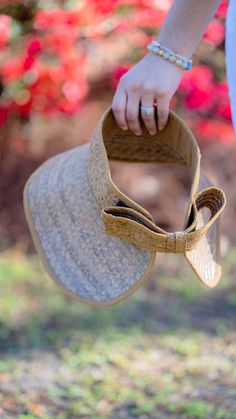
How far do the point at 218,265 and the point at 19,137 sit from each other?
288 cm

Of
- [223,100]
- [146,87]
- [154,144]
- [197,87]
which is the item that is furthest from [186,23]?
[223,100]

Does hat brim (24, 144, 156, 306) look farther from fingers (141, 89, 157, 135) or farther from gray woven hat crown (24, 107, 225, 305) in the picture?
fingers (141, 89, 157, 135)

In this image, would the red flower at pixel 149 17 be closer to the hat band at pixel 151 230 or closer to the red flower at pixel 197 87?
the red flower at pixel 197 87

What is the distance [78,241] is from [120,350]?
1338 millimetres

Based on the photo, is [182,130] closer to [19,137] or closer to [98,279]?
[98,279]

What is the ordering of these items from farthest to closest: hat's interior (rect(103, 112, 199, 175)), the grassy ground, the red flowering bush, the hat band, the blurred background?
the red flowering bush < the blurred background < the grassy ground < hat's interior (rect(103, 112, 199, 175)) < the hat band

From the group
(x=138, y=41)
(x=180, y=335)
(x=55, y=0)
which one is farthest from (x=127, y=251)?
(x=138, y=41)

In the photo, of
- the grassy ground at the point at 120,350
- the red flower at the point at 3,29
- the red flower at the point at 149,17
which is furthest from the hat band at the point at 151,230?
the red flower at the point at 149,17

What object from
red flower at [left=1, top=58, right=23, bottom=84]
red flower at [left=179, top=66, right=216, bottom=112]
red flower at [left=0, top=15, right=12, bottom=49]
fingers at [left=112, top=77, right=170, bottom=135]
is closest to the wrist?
fingers at [left=112, top=77, right=170, bottom=135]

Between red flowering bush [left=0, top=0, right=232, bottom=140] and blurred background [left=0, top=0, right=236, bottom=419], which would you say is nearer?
blurred background [left=0, top=0, right=236, bottom=419]

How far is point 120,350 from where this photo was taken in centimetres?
309

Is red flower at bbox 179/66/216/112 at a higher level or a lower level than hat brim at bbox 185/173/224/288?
higher

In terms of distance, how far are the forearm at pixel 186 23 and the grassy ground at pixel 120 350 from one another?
4.25ft

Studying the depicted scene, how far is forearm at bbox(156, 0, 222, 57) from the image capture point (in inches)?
66.6
